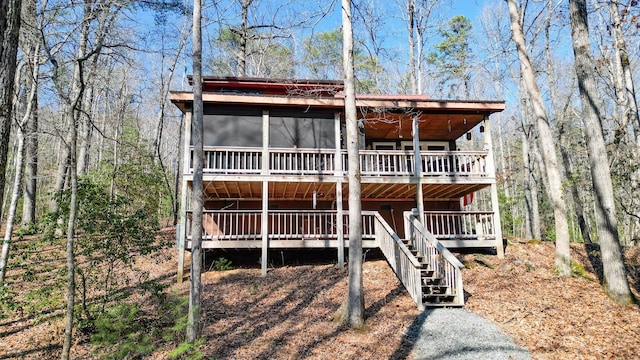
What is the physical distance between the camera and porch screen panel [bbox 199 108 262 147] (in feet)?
41.2

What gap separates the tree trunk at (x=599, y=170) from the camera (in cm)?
828

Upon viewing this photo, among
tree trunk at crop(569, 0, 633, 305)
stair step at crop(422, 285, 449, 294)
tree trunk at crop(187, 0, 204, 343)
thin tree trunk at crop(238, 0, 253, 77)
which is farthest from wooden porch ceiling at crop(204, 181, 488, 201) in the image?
thin tree trunk at crop(238, 0, 253, 77)

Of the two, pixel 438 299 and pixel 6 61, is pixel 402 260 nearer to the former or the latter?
pixel 438 299

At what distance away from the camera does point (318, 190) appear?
43.8 feet

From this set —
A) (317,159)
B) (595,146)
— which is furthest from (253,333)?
(595,146)

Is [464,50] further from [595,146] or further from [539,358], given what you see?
[539,358]

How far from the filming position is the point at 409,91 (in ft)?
83.9

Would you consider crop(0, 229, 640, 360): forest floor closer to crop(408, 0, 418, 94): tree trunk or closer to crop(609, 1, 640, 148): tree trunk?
crop(609, 1, 640, 148): tree trunk

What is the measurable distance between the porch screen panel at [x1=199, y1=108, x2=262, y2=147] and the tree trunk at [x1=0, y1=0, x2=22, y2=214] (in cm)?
969

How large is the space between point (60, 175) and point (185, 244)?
9.10m

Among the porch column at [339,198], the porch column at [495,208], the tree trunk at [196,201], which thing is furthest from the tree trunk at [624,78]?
the tree trunk at [196,201]

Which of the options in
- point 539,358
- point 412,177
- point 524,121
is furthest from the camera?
point 524,121

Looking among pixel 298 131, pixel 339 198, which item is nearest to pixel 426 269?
pixel 339 198

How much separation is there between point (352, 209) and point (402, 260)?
2.48 metres
